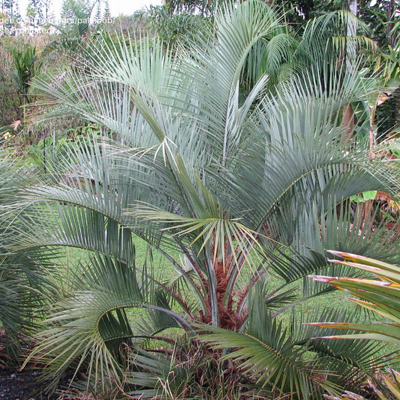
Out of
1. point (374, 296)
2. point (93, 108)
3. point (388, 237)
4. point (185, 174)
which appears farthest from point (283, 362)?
point (93, 108)

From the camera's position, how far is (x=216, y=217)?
7.14ft

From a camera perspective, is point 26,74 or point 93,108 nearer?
point 93,108

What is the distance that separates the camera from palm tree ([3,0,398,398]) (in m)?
2.38

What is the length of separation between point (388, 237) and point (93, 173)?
5.67 ft

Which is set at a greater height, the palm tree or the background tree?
the background tree

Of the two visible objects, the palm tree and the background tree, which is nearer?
the palm tree

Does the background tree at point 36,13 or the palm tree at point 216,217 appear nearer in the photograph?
the palm tree at point 216,217

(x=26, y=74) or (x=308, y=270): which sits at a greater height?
(x=26, y=74)

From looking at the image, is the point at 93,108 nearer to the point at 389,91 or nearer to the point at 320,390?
the point at 320,390

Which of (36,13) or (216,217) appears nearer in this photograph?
(216,217)

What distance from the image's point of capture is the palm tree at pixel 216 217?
2377mm

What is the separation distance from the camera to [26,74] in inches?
443

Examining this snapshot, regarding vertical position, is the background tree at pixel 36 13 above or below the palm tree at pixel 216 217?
above

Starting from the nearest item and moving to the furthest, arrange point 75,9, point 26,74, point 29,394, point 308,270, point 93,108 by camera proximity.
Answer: point 308,270
point 29,394
point 93,108
point 26,74
point 75,9
